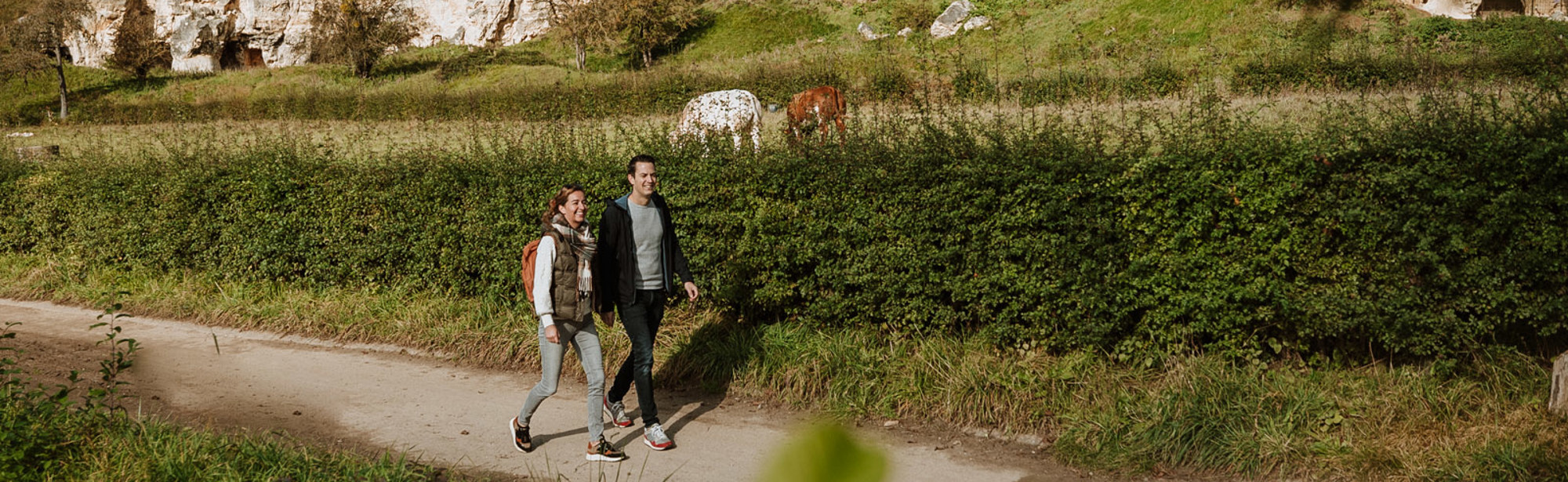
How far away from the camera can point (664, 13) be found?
3531 cm

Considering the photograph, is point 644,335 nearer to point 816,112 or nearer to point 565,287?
point 565,287

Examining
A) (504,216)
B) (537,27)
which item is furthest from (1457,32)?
(537,27)

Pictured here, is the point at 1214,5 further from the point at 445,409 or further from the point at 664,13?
the point at 445,409

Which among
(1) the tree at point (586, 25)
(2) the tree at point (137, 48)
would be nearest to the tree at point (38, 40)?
(2) the tree at point (137, 48)

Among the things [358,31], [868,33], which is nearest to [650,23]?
[868,33]

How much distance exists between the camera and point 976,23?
30.7 metres

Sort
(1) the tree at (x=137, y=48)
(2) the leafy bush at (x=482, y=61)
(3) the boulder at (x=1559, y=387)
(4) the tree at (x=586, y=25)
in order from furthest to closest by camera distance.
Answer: (1) the tree at (x=137, y=48)
(2) the leafy bush at (x=482, y=61)
(4) the tree at (x=586, y=25)
(3) the boulder at (x=1559, y=387)

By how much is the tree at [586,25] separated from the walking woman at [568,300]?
29.9 metres

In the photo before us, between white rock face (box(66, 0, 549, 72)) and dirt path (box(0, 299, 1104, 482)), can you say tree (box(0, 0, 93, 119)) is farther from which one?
dirt path (box(0, 299, 1104, 482))

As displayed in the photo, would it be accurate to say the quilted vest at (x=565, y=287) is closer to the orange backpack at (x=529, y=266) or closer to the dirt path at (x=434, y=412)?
the orange backpack at (x=529, y=266)

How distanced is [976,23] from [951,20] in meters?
1.08

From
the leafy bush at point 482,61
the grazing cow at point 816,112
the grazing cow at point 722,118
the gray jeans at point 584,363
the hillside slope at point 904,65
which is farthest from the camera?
the leafy bush at point 482,61

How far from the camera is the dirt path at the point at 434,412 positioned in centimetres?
635

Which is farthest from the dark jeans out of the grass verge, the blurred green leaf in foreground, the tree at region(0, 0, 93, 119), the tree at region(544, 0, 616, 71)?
the tree at region(0, 0, 93, 119)
